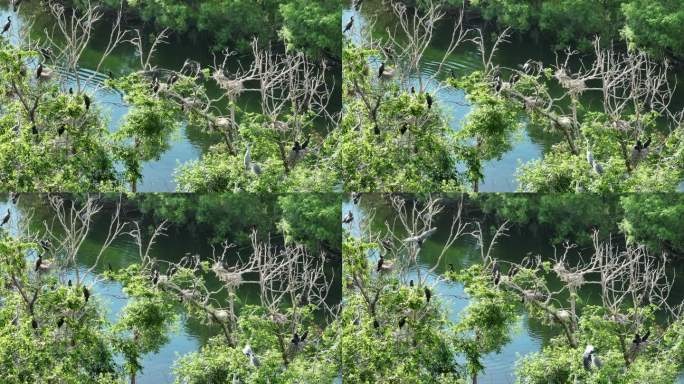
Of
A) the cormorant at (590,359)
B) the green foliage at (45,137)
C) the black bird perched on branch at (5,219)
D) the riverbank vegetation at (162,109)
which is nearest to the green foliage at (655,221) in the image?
the cormorant at (590,359)

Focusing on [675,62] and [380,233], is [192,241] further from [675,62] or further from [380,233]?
[675,62]

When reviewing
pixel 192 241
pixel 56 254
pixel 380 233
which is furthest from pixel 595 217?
pixel 56 254

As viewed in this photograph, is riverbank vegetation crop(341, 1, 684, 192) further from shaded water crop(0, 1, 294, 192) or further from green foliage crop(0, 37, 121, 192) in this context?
green foliage crop(0, 37, 121, 192)

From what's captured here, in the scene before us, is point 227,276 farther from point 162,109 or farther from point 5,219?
point 5,219

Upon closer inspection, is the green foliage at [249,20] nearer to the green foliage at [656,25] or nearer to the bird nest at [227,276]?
the bird nest at [227,276]

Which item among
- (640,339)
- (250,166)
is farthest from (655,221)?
(250,166)

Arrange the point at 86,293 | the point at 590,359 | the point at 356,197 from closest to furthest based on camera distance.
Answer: the point at 590,359, the point at 86,293, the point at 356,197
